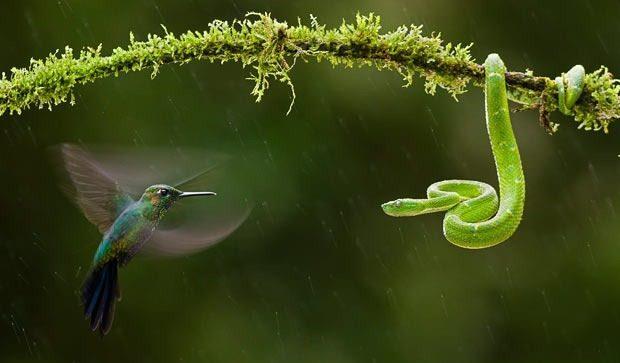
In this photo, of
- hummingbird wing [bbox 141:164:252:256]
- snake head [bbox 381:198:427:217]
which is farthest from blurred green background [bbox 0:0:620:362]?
snake head [bbox 381:198:427:217]

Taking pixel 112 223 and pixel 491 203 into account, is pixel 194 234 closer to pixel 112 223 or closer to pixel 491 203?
pixel 112 223

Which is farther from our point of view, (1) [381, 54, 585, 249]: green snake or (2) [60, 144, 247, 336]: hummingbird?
(2) [60, 144, 247, 336]: hummingbird

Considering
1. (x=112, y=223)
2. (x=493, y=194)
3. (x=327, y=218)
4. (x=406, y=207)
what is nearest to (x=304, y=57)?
(x=406, y=207)

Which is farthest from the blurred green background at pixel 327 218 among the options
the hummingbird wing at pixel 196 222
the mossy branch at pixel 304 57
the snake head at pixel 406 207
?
the mossy branch at pixel 304 57

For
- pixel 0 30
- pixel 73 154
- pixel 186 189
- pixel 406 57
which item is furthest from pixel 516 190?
pixel 0 30

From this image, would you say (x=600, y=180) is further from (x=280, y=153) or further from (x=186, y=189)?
(x=186, y=189)

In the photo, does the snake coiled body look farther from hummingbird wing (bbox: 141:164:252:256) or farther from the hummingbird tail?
the hummingbird tail
